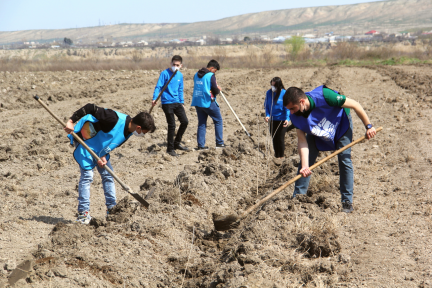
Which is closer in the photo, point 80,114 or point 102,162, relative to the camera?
point 80,114

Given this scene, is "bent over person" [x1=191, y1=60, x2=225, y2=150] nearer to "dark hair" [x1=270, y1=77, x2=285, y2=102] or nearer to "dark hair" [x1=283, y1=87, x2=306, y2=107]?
"dark hair" [x1=270, y1=77, x2=285, y2=102]

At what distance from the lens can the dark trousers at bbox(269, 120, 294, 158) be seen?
6.99m

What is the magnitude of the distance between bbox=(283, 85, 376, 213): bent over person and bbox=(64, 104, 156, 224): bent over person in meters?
1.67

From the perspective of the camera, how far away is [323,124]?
4.52 m

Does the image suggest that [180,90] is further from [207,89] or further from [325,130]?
[325,130]

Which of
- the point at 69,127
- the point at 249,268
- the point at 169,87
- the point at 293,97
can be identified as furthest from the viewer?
the point at 169,87

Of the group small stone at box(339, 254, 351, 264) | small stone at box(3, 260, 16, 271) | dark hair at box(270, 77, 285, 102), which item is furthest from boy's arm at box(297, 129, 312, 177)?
small stone at box(3, 260, 16, 271)

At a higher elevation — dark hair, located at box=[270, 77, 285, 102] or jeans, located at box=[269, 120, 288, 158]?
dark hair, located at box=[270, 77, 285, 102]

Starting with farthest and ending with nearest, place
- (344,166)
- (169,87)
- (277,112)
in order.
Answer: (169,87)
(277,112)
(344,166)

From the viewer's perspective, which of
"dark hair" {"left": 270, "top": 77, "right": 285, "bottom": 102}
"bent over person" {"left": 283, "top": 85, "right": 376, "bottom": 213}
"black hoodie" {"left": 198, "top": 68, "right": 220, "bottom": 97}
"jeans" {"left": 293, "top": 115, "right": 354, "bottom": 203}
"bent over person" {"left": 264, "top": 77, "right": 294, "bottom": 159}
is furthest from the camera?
"black hoodie" {"left": 198, "top": 68, "right": 220, "bottom": 97}

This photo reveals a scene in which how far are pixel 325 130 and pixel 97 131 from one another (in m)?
2.66

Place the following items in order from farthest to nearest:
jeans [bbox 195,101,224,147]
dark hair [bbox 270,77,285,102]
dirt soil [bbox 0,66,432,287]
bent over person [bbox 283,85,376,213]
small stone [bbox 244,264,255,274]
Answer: jeans [bbox 195,101,224,147], dark hair [bbox 270,77,285,102], bent over person [bbox 283,85,376,213], dirt soil [bbox 0,66,432,287], small stone [bbox 244,264,255,274]

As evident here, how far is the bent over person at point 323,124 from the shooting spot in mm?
4215

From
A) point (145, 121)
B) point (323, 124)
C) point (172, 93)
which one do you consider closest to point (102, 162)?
point (145, 121)
